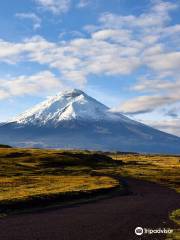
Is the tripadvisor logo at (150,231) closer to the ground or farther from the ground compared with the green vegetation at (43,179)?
closer to the ground

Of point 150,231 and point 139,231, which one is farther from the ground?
point 150,231

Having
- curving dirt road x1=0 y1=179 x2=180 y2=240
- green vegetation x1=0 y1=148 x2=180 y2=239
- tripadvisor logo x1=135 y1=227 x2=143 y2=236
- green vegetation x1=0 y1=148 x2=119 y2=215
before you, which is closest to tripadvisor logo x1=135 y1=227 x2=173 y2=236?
tripadvisor logo x1=135 y1=227 x2=143 y2=236

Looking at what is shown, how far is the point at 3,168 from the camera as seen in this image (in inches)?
5901

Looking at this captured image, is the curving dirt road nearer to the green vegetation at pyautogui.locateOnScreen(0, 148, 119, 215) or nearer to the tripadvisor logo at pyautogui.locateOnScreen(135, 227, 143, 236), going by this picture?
the tripadvisor logo at pyautogui.locateOnScreen(135, 227, 143, 236)

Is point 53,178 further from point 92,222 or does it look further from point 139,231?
point 139,231

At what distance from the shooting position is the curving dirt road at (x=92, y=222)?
4803 centimetres

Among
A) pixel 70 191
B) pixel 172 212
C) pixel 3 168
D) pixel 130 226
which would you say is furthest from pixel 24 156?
pixel 130 226

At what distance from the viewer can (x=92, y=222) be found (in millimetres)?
57500

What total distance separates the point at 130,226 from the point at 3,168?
10145cm

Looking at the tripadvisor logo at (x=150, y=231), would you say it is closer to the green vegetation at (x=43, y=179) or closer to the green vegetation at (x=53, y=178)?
the green vegetation at (x=53, y=178)

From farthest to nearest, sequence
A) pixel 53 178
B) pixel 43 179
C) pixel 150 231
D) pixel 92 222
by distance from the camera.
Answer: pixel 53 178, pixel 43 179, pixel 92 222, pixel 150 231

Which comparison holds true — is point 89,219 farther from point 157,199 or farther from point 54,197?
point 157,199

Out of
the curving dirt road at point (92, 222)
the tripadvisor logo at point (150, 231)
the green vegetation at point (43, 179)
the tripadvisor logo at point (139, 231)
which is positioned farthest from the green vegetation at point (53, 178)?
the curving dirt road at point (92, 222)

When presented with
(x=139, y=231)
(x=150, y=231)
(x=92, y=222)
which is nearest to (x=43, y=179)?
(x=92, y=222)
